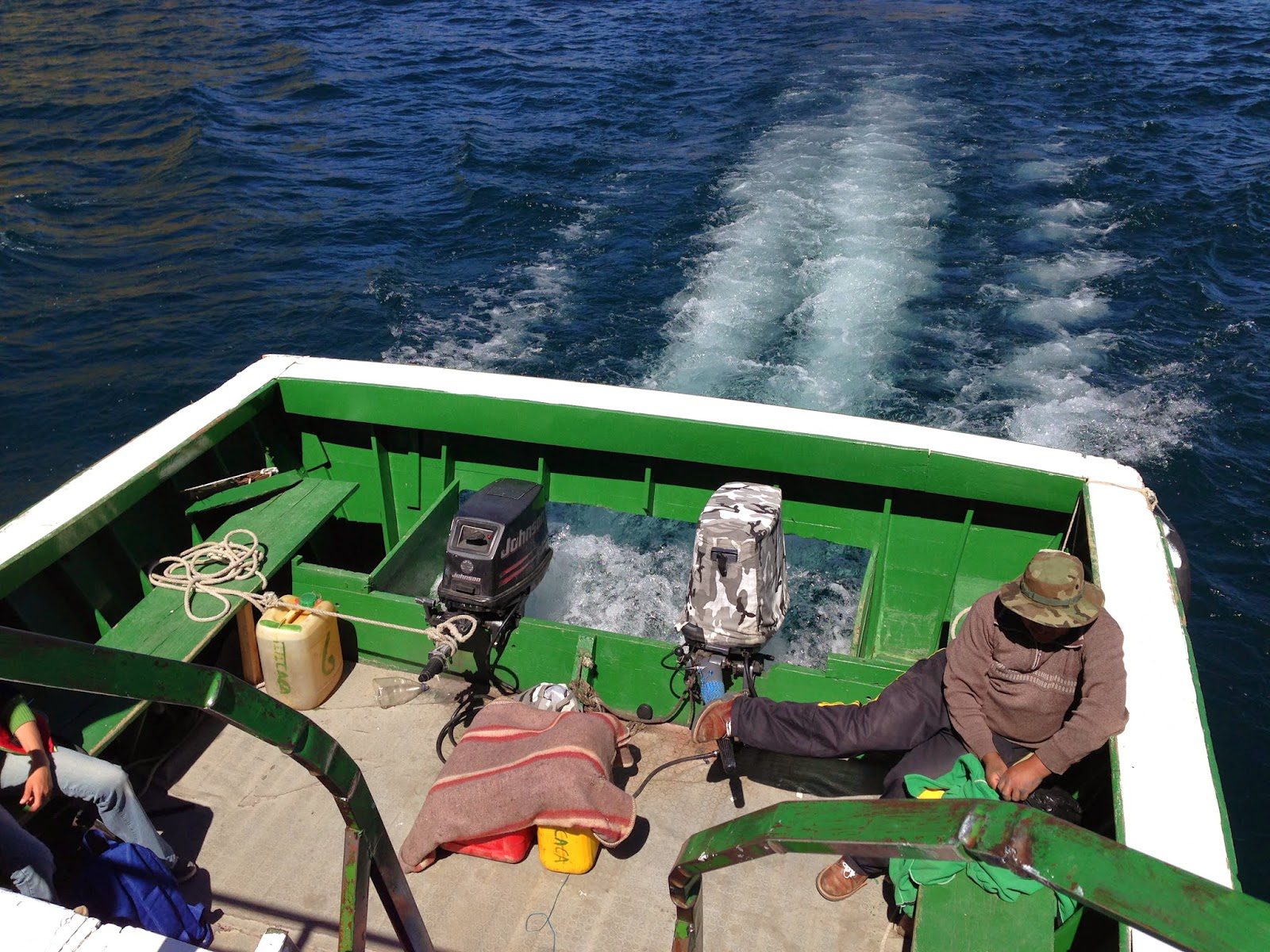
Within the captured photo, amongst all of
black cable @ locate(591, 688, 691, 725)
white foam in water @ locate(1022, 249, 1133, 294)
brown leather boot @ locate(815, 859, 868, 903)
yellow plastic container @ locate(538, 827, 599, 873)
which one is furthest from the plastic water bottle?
white foam in water @ locate(1022, 249, 1133, 294)

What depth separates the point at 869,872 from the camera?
343 centimetres

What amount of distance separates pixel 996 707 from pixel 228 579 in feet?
10.9

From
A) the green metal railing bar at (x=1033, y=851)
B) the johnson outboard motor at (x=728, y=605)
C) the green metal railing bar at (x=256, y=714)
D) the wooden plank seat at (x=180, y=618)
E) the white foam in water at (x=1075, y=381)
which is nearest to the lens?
the green metal railing bar at (x=1033, y=851)

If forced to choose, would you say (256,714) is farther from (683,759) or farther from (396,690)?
(396,690)

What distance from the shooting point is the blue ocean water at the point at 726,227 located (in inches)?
392

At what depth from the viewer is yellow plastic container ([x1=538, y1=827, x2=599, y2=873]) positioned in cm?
352

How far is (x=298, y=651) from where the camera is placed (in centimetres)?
424

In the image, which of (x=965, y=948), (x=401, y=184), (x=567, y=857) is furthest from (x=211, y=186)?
(x=965, y=948)

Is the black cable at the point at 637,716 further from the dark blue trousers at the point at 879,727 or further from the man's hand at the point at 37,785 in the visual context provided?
the man's hand at the point at 37,785

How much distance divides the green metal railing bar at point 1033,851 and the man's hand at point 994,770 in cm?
185

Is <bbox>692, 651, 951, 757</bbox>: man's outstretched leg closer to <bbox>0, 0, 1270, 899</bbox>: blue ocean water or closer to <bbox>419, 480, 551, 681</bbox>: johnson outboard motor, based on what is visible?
<bbox>419, 480, 551, 681</bbox>: johnson outboard motor

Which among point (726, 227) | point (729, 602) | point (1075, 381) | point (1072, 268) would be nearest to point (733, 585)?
point (729, 602)

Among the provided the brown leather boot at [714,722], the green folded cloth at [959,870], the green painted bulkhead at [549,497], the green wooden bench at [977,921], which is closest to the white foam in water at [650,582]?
the green painted bulkhead at [549,497]

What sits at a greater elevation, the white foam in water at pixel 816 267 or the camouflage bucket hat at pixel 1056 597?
the camouflage bucket hat at pixel 1056 597
